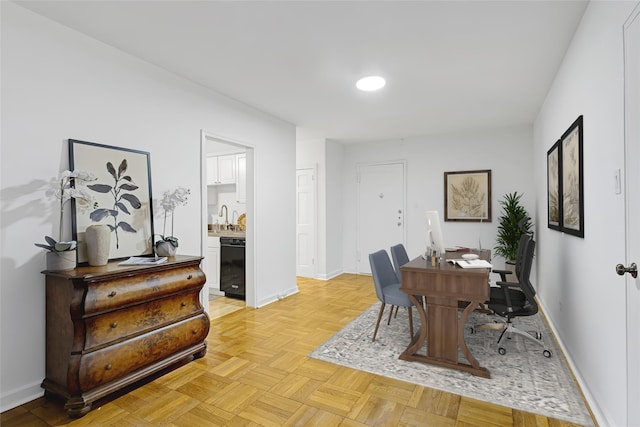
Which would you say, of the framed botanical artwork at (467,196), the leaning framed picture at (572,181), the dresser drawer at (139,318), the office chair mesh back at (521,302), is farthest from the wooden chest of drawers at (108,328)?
the framed botanical artwork at (467,196)

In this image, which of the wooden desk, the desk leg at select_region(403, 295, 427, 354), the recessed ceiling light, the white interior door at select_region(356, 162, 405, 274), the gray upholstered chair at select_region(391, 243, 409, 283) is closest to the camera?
the wooden desk

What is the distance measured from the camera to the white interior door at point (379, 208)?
6062 mm

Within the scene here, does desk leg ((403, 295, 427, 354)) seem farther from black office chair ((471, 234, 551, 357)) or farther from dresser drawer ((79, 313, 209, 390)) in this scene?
dresser drawer ((79, 313, 209, 390))

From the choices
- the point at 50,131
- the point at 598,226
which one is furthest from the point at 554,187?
the point at 50,131

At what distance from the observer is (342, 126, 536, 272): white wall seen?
17.0 ft

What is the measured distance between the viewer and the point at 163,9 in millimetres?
2141

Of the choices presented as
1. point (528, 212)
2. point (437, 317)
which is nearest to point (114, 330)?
point (437, 317)

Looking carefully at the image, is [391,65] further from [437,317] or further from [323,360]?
[323,360]

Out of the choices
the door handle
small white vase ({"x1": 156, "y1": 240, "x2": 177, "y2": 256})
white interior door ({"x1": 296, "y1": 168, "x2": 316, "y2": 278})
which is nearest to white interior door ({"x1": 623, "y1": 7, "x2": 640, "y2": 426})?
the door handle

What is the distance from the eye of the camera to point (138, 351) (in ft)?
7.56

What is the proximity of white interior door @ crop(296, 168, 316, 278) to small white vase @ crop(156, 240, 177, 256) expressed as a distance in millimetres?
3324

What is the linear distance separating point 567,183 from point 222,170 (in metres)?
4.72

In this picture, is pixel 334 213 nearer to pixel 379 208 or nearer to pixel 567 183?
pixel 379 208

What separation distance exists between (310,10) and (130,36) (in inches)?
55.5
